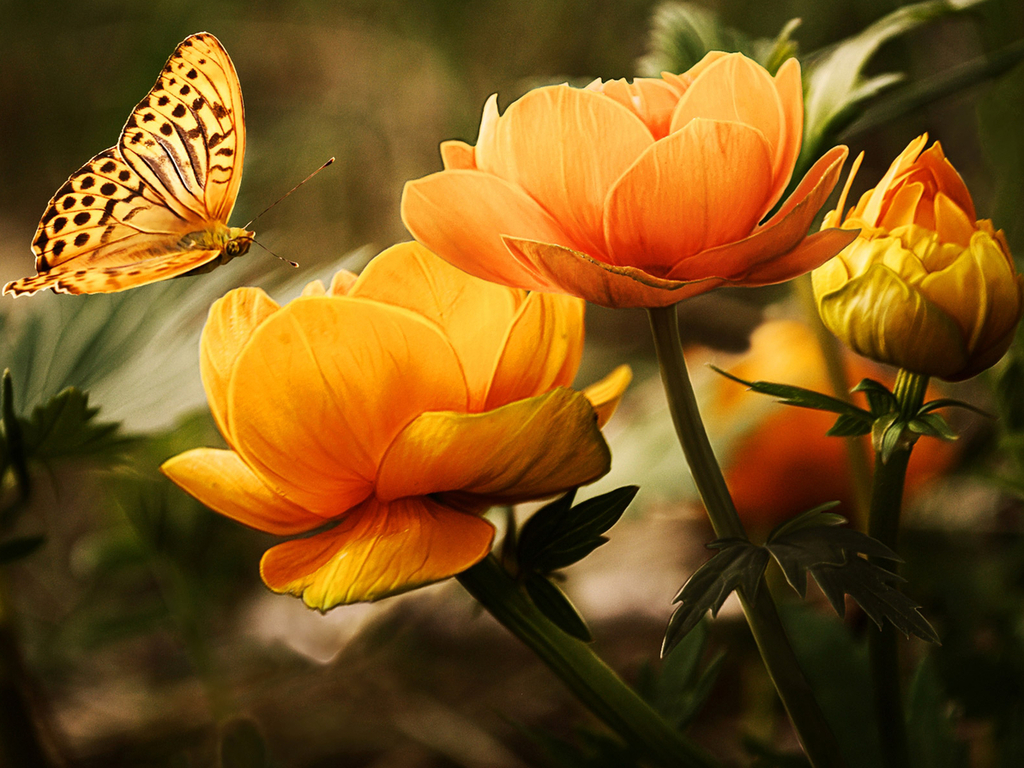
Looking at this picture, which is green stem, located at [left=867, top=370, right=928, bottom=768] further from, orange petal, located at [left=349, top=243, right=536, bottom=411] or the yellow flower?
orange petal, located at [left=349, top=243, right=536, bottom=411]

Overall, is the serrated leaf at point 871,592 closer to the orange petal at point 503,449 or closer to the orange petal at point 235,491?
the orange petal at point 503,449

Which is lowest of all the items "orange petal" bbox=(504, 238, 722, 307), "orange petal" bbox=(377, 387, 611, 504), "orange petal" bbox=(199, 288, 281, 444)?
"orange petal" bbox=(377, 387, 611, 504)

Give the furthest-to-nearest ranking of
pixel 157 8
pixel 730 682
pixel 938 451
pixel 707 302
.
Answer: pixel 157 8 < pixel 707 302 < pixel 730 682 < pixel 938 451

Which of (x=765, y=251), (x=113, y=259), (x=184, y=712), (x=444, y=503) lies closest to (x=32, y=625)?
(x=184, y=712)

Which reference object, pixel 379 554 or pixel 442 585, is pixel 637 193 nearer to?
pixel 379 554

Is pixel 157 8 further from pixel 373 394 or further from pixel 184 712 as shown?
A: pixel 373 394

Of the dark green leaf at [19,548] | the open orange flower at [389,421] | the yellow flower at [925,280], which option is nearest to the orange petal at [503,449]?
the open orange flower at [389,421]

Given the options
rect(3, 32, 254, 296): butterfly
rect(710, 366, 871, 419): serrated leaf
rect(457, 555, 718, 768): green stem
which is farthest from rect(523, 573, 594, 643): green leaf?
rect(3, 32, 254, 296): butterfly
